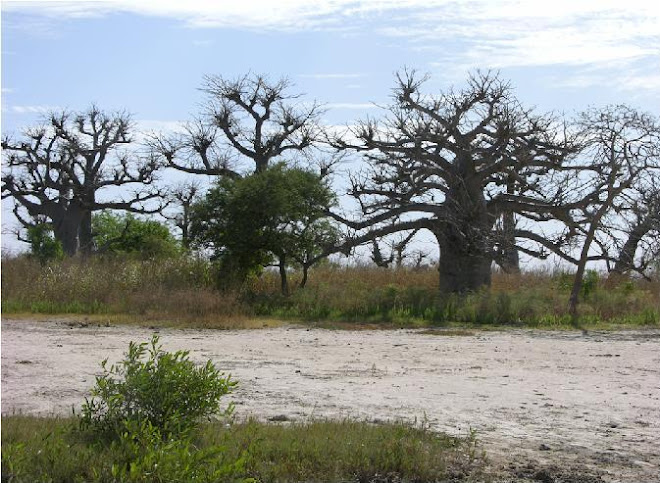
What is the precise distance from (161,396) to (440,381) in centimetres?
550

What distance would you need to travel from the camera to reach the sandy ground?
31.3 feet

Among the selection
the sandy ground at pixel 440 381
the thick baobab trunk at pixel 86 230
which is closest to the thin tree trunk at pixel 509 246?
the sandy ground at pixel 440 381

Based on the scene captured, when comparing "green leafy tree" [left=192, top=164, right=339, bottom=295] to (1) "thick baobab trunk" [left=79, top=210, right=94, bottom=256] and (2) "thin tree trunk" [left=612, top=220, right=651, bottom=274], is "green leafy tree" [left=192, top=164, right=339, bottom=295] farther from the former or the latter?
(1) "thick baobab trunk" [left=79, top=210, right=94, bottom=256]

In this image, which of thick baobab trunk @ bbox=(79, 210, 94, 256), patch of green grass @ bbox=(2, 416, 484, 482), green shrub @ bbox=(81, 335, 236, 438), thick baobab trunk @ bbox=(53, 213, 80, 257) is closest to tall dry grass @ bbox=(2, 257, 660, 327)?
patch of green grass @ bbox=(2, 416, 484, 482)

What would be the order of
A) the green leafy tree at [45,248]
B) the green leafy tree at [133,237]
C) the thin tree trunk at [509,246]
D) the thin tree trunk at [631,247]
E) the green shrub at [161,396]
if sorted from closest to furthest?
the green shrub at [161,396]
the thin tree trunk at [631,247]
the thin tree trunk at [509,246]
the green leafy tree at [45,248]
the green leafy tree at [133,237]

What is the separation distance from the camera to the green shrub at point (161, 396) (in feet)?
27.4

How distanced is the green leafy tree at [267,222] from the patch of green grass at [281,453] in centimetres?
1639

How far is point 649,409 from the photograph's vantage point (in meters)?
11.2

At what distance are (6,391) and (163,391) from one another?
3895 millimetres

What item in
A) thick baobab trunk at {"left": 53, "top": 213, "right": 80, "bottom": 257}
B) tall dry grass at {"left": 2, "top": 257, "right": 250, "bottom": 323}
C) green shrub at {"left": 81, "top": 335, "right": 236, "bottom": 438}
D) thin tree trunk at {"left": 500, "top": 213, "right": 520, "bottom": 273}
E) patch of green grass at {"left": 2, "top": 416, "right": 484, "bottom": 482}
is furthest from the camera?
thick baobab trunk at {"left": 53, "top": 213, "right": 80, "bottom": 257}

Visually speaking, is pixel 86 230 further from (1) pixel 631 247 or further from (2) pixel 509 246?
(1) pixel 631 247

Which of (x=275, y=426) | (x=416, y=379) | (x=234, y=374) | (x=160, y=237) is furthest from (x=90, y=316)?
(x=160, y=237)

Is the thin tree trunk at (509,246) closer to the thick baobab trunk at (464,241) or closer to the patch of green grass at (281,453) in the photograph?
the thick baobab trunk at (464,241)

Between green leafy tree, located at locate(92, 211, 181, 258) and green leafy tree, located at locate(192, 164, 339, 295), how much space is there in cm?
395
